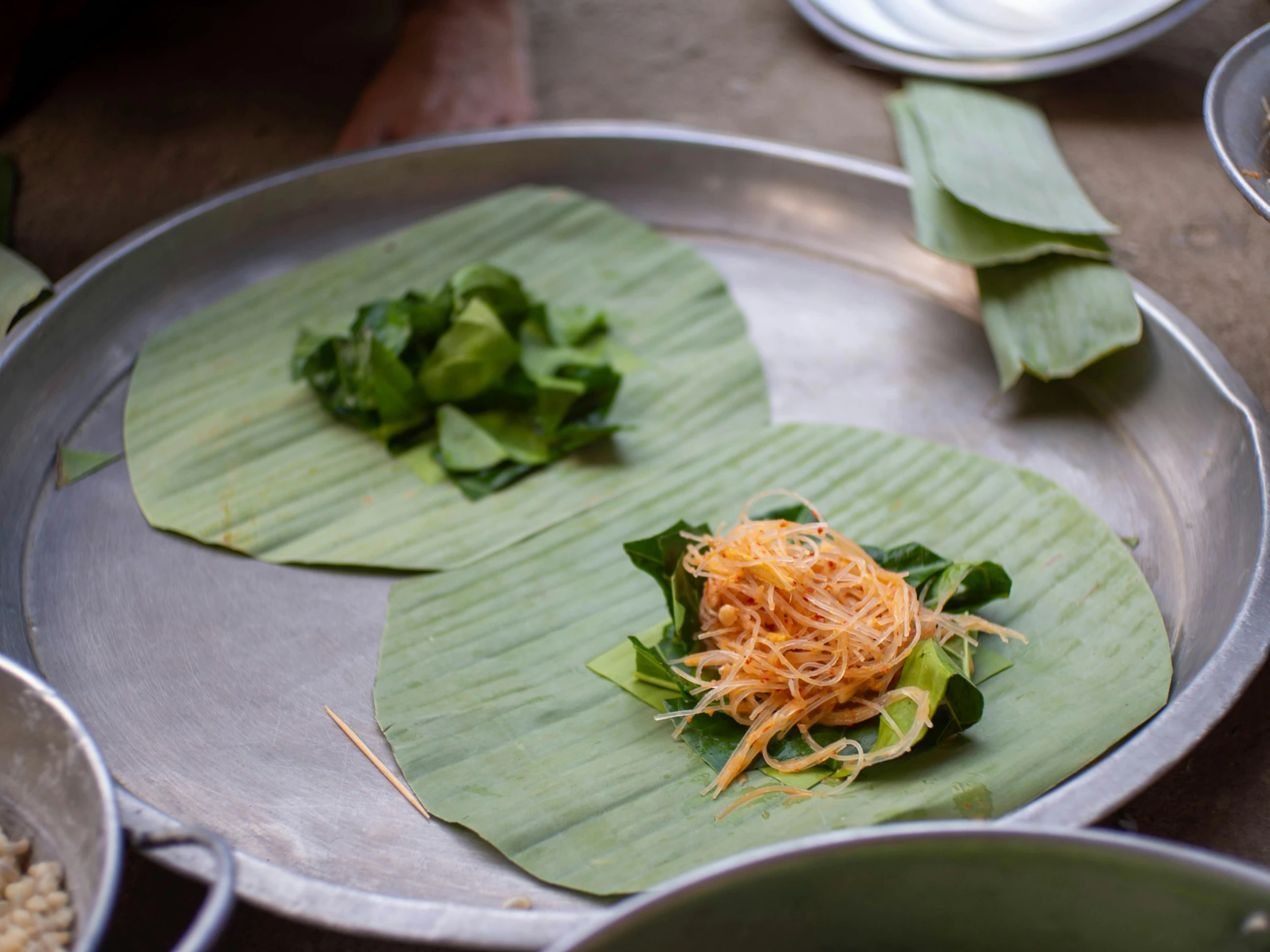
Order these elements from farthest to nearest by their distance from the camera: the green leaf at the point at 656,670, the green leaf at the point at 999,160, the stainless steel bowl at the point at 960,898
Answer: the green leaf at the point at 999,160
the green leaf at the point at 656,670
the stainless steel bowl at the point at 960,898

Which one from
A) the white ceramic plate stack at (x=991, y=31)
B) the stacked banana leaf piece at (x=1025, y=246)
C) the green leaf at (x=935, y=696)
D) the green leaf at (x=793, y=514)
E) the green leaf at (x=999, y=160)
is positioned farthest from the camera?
the white ceramic plate stack at (x=991, y=31)

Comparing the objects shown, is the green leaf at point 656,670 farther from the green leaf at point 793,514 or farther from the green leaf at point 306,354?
the green leaf at point 306,354

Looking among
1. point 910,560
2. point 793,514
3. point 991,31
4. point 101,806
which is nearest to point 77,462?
point 101,806

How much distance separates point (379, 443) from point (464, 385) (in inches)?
6.9

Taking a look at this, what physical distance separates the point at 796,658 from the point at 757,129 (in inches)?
75.0

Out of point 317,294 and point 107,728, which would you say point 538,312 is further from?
point 107,728

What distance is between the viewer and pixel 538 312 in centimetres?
175

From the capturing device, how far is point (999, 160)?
1.90 m

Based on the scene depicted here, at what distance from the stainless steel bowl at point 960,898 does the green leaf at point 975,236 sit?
1.16 meters

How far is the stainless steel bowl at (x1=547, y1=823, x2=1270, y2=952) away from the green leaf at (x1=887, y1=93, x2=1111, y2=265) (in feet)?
3.79

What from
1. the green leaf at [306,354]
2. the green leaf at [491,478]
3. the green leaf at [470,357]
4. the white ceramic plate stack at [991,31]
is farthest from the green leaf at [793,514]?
the white ceramic plate stack at [991,31]

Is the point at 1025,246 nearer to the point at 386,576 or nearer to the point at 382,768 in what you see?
the point at 386,576

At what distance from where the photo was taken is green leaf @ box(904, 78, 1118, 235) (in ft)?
5.68

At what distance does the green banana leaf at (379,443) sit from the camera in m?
1.50
